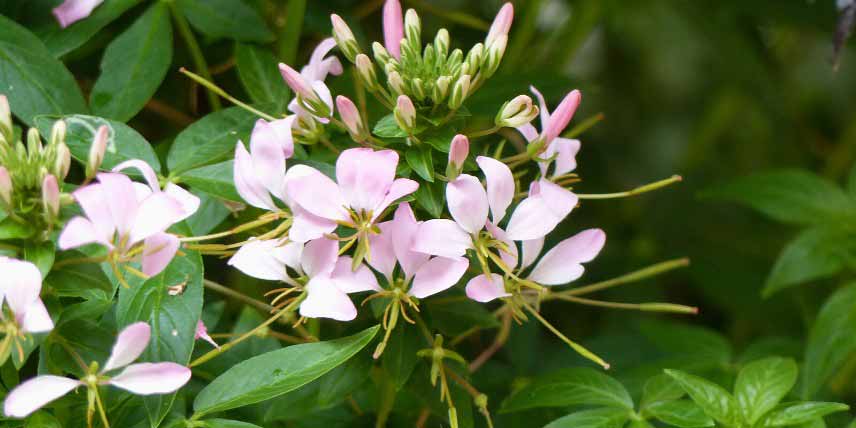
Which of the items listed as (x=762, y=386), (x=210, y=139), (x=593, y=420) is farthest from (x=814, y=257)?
(x=210, y=139)

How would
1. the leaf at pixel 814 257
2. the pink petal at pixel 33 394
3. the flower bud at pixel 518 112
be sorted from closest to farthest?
the pink petal at pixel 33 394 → the flower bud at pixel 518 112 → the leaf at pixel 814 257

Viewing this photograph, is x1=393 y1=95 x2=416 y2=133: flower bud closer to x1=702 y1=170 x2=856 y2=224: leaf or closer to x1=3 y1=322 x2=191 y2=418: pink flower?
x1=3 y1=322 x2=191 y2=418: pink flower


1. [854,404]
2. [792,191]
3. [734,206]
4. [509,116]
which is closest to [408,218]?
[509,116]

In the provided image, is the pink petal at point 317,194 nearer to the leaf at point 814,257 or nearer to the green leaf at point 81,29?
the green leaf at point 81,29

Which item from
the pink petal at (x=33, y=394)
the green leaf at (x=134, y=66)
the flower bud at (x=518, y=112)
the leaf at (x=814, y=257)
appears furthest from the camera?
the leaf at (x=814, y=257)

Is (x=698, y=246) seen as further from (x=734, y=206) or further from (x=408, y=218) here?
(x=408, y=218)

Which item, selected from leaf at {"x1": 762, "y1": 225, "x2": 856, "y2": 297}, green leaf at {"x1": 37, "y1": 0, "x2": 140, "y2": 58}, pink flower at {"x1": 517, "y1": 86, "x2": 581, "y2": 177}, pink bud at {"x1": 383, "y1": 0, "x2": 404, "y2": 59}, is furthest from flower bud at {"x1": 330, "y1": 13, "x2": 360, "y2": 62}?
leaf at {"x1": 762, "y1": 225, "x2": 856, "y2": 297}

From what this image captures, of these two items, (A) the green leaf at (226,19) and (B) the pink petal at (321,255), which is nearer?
(B) the pink petal at (321,255)

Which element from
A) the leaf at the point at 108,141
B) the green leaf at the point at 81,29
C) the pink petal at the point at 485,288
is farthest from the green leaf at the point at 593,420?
the green leaf at the point at 81,29
